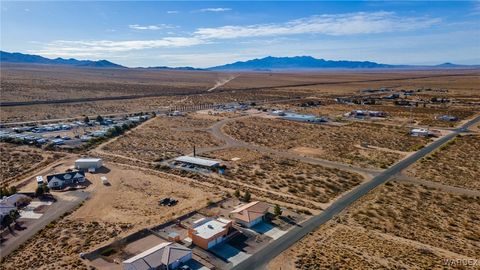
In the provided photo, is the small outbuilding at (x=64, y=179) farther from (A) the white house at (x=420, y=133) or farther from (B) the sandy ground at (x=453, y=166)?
(A) the white house at (x=420, y=133)

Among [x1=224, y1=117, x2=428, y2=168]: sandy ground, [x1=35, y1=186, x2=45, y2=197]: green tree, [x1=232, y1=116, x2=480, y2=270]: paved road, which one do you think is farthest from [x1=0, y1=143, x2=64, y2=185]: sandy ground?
[x1=232, y1=116, x2=480, y2=270]: paved road

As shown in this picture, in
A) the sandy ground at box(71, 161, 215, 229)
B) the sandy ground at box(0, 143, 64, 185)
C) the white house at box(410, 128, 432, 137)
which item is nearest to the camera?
the sandy ground at box(71, 161, 215, 229)

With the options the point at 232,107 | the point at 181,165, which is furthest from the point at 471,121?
the point at 181,165

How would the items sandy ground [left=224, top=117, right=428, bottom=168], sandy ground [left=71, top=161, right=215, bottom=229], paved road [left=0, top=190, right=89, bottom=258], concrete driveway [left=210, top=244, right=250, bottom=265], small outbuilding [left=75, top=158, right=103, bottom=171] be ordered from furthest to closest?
sandy ground [left=224, top=117, right=428, bottom=168]
small outbuilding [left=75, top=158, right=103, bottom=171]
sandy ground [left=71, top=161, right=215, bottom=229]
paved road [left=0, top=190, right=89, bottom=258]
concrete driveway [left=210, top=244, right=250, bottom=265]

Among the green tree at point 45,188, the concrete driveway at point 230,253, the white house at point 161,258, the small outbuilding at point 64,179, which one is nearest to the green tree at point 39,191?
the green tree at point 45,188

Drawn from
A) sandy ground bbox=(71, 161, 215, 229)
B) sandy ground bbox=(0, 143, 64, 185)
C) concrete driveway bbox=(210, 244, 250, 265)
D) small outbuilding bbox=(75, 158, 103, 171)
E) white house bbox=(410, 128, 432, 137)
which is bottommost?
concrete driveway bbox=(210, 244, 250, 265)

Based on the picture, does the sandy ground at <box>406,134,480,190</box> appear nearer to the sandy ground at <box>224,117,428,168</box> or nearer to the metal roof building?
the sandy ground at <box>224,117,428,168</box>
